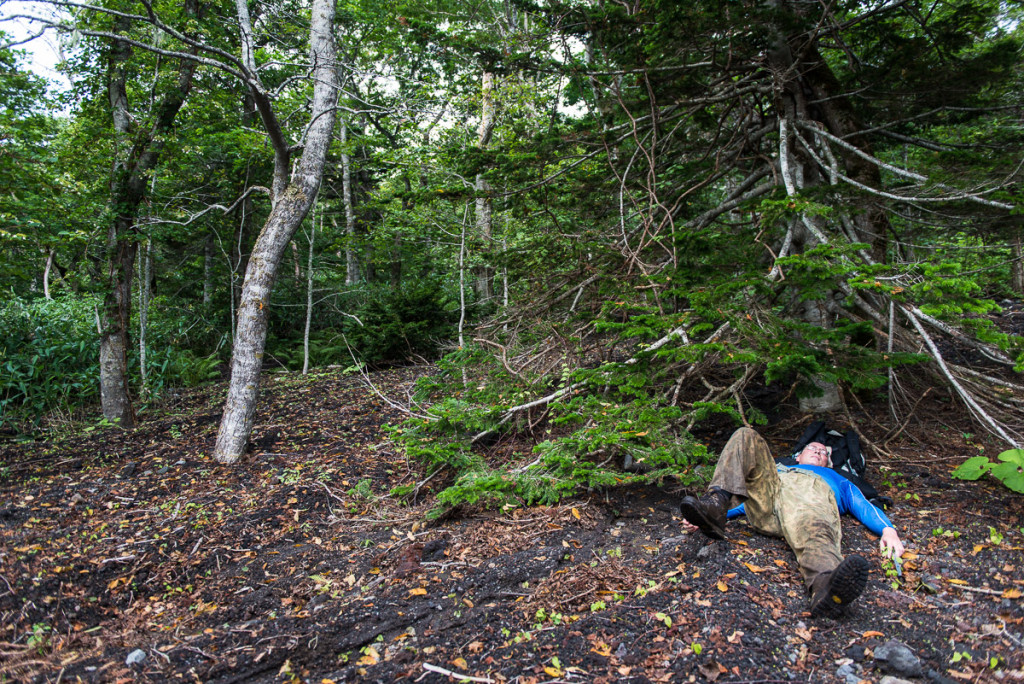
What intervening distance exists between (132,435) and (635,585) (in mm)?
6904

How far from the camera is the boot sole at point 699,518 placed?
306 centimetres

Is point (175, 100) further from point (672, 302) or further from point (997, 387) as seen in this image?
point (997, 387)

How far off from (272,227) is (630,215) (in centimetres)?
424

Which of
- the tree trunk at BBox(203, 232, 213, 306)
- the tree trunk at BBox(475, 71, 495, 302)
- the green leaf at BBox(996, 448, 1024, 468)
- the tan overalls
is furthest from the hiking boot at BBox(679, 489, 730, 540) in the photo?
the tree trunk at BBox(203, 232, 213, 306)

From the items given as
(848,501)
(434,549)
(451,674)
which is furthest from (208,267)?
(848,501)

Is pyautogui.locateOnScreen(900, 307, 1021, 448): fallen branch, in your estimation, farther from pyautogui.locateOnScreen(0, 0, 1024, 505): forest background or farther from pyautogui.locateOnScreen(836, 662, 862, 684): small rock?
pyautogui.locateOnScreen(836, 662, 862, 684): small rock

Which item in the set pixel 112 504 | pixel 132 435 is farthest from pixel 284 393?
pixel 112 504

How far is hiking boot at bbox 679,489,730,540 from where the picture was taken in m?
3.07

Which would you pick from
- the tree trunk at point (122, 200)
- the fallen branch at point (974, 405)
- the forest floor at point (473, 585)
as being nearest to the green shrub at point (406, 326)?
the tree trunk at point (122, 200)

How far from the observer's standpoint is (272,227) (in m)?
5.70

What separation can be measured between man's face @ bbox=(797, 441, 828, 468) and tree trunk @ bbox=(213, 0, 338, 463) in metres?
5.29

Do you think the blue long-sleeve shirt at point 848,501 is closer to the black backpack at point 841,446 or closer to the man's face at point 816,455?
the man's face at point 816,455

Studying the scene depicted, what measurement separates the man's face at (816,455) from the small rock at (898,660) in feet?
5.03

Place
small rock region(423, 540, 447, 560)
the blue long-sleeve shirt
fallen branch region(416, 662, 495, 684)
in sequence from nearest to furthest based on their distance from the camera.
Answer: fallen branch region(416, 662, 495, 684) < the blue long-sleeve shirt < small rock region(423, 540, 447, 560)
